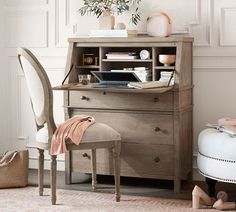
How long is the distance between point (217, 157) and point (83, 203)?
3.25 feet

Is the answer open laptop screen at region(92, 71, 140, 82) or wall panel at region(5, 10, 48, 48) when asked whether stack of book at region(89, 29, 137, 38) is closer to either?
open laptop screen at region(92, 71, 140, 82)

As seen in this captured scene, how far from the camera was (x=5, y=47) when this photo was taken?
16.3ft

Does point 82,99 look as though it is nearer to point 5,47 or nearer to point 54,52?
point 54,52

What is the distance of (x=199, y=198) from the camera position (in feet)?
12.0

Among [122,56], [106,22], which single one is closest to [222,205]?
[122,56]

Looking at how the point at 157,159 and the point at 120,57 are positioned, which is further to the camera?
the point at 120,57

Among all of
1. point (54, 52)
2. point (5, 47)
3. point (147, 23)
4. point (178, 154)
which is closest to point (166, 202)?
point (178, 154)

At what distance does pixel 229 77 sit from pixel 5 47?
206 cm

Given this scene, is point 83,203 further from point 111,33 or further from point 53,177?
point 111,33

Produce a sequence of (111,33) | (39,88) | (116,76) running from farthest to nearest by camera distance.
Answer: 1. (111,33)
2. (116,76)
3. (39,88)

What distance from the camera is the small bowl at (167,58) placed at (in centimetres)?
410

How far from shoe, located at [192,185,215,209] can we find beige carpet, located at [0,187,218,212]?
0.18 feet

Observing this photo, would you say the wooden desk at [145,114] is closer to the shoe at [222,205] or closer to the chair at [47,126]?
the chair at [47,126]

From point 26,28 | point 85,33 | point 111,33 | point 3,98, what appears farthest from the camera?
point 3,98
